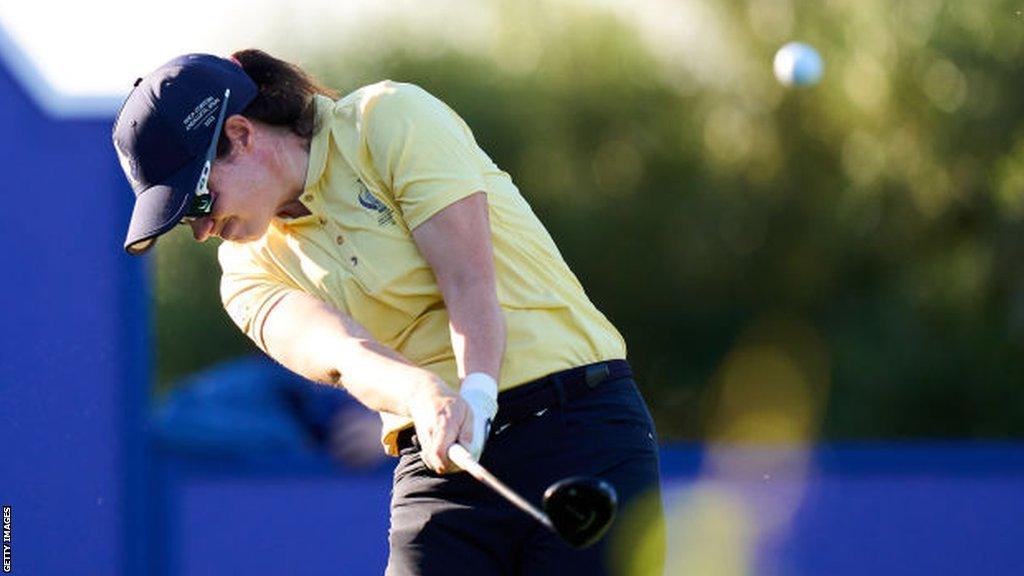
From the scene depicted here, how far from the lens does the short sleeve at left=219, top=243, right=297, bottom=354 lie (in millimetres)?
3557

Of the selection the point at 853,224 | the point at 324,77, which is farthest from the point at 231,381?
the point at 853,224

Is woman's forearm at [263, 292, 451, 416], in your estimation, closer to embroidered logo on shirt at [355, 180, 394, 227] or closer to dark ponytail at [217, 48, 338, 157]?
embroidered logo on shirt at [355, 180, 394, 227]

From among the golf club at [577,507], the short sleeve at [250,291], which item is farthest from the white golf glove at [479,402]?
the short sleeve at [250,291]

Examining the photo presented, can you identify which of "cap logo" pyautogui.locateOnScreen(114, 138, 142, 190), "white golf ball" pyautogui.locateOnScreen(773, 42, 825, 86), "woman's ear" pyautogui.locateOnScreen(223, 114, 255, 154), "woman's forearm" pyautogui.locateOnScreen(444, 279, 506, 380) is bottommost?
"white golf ball" pyautogui.locateOnScreen(773, 42, 825, 86)

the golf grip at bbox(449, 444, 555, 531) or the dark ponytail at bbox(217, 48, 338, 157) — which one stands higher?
the dark ponytail at bbox(217, 48, 338, 157)

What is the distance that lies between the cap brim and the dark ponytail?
0.10m

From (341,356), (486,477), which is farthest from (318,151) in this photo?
(486,477)

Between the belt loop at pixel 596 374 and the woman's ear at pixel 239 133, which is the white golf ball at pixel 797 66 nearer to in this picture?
the belt loop at pixel 596 374

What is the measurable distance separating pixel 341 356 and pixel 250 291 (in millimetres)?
334

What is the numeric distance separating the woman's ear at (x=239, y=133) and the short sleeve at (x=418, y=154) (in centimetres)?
20

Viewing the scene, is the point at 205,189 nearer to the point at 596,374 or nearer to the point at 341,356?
the point at 341,356

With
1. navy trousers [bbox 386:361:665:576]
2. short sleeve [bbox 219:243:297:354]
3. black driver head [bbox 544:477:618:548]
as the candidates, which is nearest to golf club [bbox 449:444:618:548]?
black driver head [bbox 544:477:618:548]

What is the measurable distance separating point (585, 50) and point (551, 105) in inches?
20.0

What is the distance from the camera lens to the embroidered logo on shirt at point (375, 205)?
3.43 m
